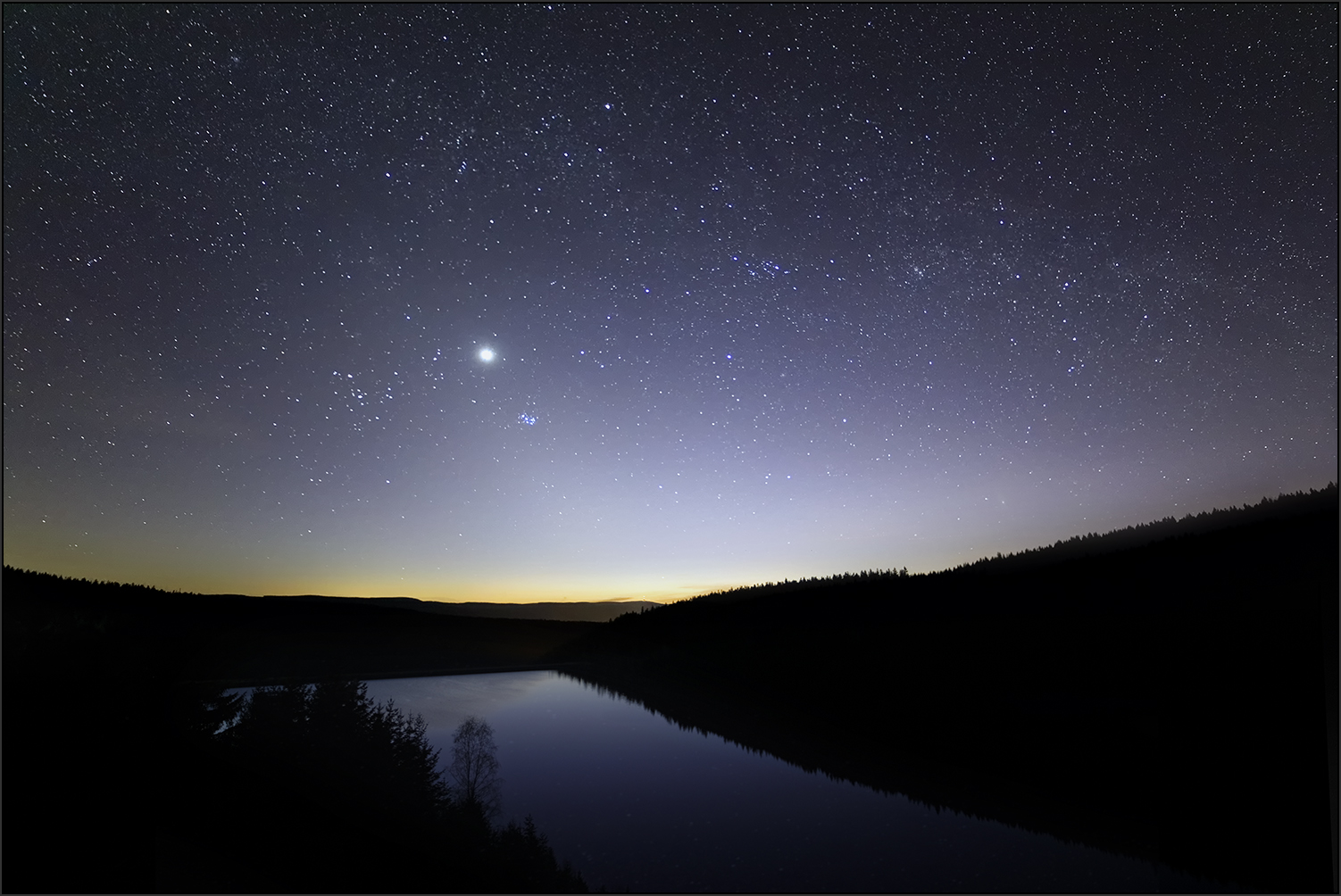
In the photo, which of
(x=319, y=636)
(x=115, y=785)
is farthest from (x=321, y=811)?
(x=319, y=636)

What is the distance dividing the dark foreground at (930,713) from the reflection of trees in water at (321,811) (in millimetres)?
145

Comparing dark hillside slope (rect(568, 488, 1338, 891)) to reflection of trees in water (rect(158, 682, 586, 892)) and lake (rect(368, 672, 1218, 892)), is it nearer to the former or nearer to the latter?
lake (rect(368, 672, 1218, 892))

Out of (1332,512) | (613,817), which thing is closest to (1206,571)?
(1332,512)

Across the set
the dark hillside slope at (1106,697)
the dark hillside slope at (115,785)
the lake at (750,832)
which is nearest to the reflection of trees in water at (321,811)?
the dark hillside slope at (115,785)

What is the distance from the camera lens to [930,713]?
188 ft

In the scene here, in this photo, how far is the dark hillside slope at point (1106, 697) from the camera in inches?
1208

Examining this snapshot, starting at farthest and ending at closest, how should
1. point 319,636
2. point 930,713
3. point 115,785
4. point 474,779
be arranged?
point 319,636 < point 930,713 < point 474,779 < point 115,785

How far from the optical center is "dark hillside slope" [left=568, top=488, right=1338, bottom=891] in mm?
30688

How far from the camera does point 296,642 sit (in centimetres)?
13350

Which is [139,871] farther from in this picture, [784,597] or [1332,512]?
[784,597]

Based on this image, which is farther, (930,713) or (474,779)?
(930,713)

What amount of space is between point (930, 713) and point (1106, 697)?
15.3 m

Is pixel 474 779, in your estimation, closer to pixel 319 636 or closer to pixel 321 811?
pixel 321 811

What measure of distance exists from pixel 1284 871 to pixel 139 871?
135 ft
